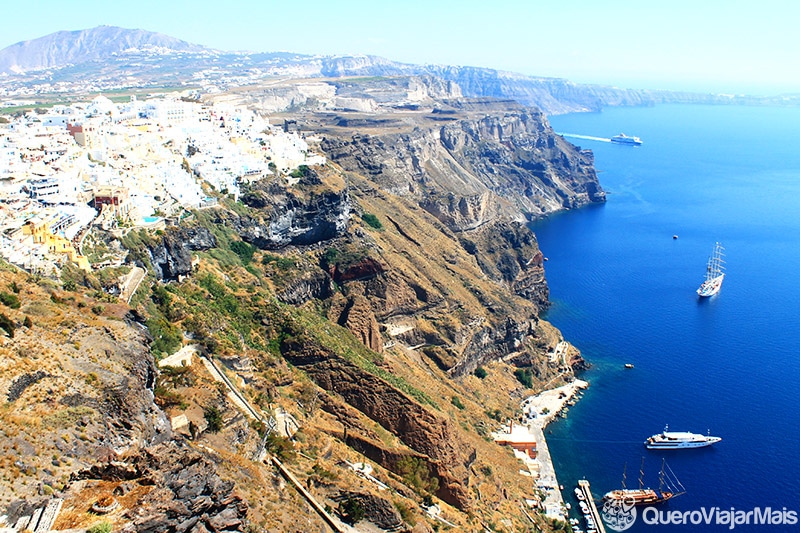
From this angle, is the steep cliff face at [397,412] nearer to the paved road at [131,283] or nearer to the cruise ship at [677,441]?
the paved road at [131,283]

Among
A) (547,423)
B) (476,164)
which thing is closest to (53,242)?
(547,423)

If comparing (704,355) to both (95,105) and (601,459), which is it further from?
(95,105)

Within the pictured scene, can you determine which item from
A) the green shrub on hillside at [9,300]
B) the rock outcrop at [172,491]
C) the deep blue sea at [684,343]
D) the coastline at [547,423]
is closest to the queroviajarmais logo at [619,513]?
the deep blue sea at [684,343]

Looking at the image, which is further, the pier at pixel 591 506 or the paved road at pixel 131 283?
the pier at pixel 591 506

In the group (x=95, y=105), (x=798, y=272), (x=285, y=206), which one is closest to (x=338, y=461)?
(x=285, y=206)

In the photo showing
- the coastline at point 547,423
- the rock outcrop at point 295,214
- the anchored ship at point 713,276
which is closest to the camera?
the coastline at point 547,423

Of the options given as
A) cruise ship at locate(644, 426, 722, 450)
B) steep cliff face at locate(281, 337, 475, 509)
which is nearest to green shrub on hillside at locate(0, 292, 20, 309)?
steep cliff face at locate(281, 337, 475, 509)

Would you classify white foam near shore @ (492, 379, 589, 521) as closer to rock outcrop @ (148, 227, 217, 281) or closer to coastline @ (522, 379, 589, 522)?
coastline @ (522, 379, 589, 522)
